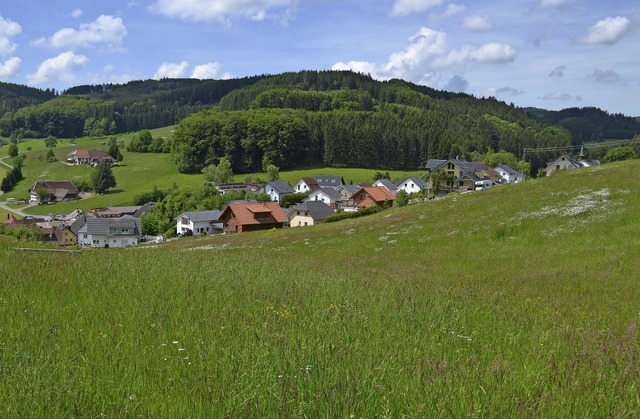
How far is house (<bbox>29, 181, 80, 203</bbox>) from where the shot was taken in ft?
558

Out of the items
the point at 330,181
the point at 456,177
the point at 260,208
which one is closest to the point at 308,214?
the point at 260,208

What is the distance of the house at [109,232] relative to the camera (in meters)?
116

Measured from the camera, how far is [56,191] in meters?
173

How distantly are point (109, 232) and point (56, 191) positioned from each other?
2911 inches

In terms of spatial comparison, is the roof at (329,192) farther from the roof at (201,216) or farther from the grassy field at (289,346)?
the grassy field at (289,346)

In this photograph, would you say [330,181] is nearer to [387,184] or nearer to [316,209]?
[387,184]

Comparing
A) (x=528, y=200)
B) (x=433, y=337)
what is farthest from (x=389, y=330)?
(x=528, y=200)

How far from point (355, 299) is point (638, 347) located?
14.4ft

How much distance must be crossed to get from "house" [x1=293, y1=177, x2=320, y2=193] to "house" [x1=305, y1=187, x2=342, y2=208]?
43.2 feet

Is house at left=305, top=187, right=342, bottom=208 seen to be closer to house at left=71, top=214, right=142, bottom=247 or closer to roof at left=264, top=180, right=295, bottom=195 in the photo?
roof at left=264, top=180, right=295, bottom=195

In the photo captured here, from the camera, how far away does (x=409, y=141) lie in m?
196

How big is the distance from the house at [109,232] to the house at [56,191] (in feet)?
207

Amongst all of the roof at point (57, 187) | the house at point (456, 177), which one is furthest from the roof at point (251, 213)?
the roof at point (57, 187)

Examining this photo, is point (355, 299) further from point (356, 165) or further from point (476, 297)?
point (356, 165)
